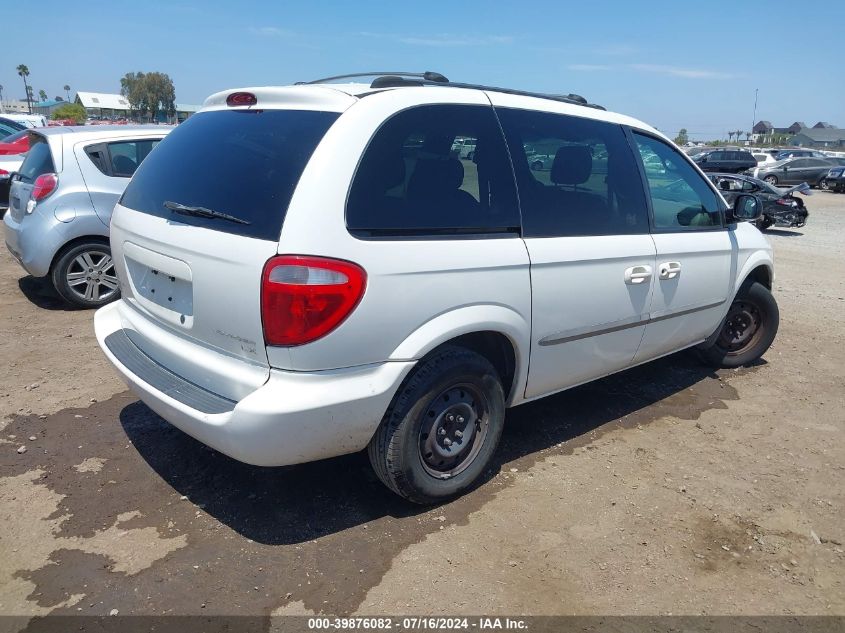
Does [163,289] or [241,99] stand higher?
[241,99]

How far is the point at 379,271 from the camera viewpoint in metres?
2.69

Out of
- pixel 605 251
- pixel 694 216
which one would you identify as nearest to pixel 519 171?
pixel 605 251

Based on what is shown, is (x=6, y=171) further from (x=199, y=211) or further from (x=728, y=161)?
(x=728, y=161)

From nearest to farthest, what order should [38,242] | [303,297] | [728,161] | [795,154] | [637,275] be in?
[303,297] < [637,275] < [38,242] < [728,161] < [795,154]

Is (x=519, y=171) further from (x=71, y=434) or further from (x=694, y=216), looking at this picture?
(x=71, y=434)

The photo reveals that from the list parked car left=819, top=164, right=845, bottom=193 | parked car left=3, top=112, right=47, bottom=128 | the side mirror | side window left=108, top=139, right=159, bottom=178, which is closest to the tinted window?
side window left=108, top=139, right=159, bottom=178

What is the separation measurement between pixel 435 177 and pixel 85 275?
4557 millimetres

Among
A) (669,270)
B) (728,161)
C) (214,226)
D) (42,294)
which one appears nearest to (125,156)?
(42,294)

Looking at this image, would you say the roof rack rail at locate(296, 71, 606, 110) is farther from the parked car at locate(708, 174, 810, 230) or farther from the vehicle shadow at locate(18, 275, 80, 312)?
the parked car at locate(708, 174, 810, 230)

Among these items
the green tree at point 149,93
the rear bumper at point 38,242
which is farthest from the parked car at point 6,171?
→ the green tree at point 149,93

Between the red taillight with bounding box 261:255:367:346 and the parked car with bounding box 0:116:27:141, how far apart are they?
14959mm

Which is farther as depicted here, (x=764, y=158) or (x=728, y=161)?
(x=764, y=158)

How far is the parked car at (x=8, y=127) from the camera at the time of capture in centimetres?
1457

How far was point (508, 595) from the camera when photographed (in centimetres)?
269
